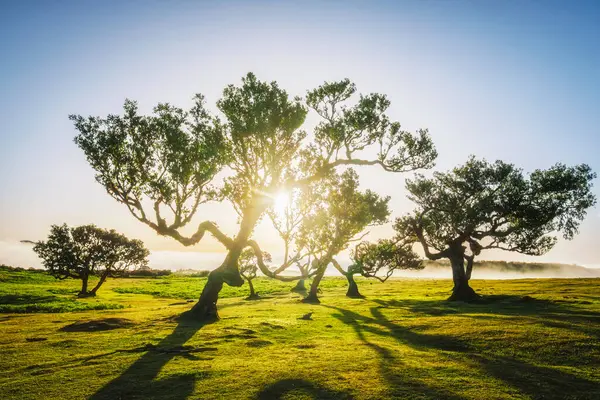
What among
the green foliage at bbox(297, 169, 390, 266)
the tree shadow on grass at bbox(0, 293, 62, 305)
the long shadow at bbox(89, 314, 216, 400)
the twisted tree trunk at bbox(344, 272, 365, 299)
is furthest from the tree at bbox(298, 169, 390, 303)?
the tree shadow on grass at bbox(0, 293, 62, 305)

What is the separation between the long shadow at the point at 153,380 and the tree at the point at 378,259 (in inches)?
1518

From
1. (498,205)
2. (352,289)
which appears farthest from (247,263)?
(498,205)

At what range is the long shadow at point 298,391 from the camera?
11594 mm

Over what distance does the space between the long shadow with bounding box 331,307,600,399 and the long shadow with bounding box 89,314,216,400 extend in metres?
7.96

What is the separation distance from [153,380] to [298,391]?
6014 mm

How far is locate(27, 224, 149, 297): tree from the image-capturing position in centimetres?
6606

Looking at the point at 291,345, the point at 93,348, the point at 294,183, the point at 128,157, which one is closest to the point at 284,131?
the point at 294,183

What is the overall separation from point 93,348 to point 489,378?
798 inches

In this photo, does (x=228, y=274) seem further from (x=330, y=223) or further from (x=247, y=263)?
(x=247, y=263)

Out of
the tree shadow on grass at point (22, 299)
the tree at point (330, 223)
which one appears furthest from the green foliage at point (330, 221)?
the tree shadow on grass at point (22, 299)

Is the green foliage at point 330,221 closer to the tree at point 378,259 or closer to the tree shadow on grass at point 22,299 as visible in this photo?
the tree at point 378,259

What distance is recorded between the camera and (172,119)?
89.4 ft

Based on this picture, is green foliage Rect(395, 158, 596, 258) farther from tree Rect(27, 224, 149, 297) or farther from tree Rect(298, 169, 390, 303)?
tree Rect(27, 224, 149, 297)

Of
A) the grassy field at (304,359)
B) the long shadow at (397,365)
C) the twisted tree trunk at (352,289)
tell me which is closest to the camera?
the long shadow at (397,365)
